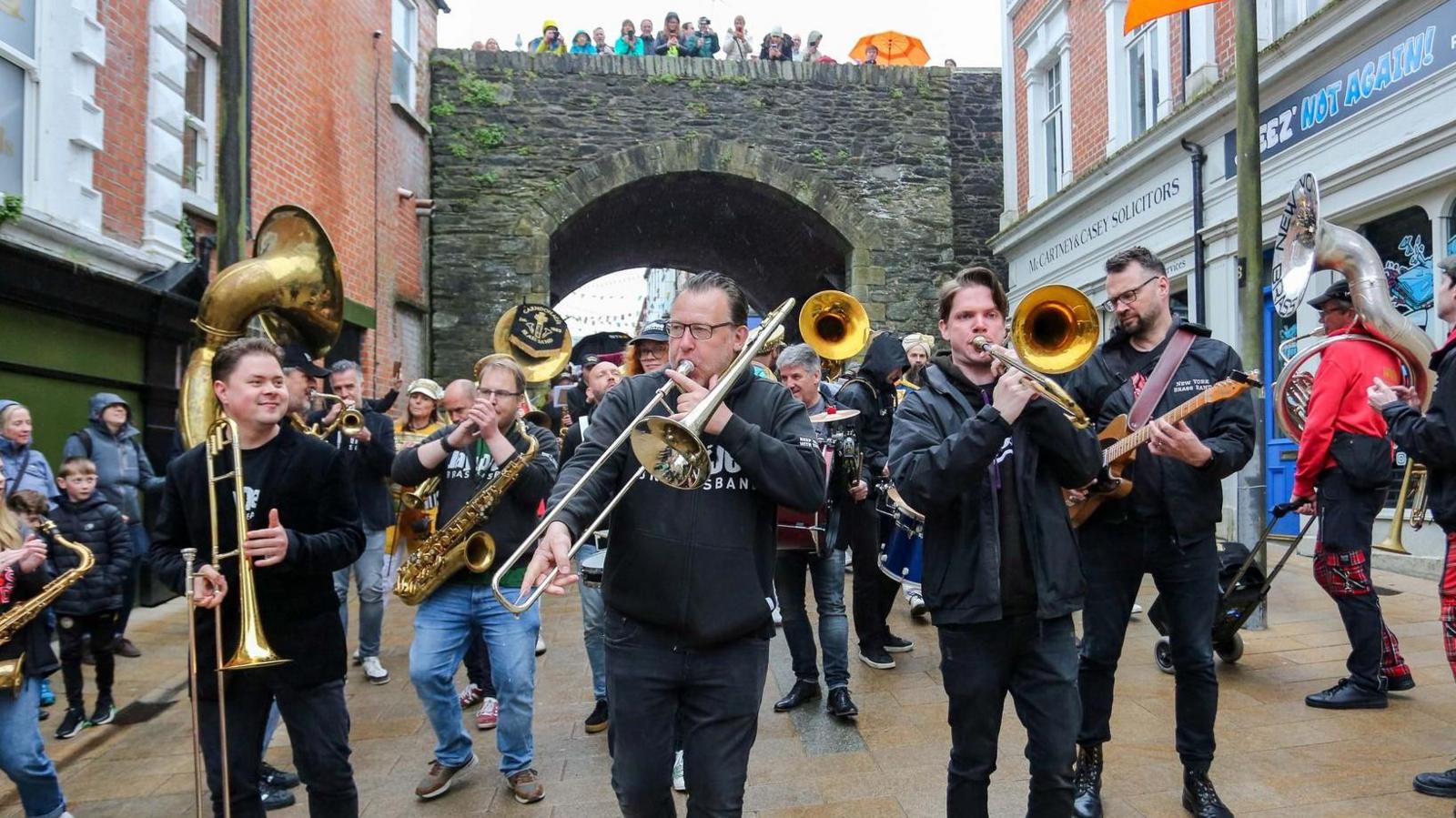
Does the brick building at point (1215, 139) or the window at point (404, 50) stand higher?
the window at point (404, 50)

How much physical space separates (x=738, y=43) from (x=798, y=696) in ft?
47.2

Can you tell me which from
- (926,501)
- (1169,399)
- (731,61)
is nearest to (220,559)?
(926,501)

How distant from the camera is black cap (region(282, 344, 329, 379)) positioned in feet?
17.0

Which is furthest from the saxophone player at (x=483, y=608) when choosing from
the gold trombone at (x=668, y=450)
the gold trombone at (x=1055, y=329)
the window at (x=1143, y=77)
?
the window at (x=1143, y=77)

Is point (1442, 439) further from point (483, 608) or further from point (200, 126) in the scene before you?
point (200, 126)

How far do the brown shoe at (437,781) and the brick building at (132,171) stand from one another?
518 centimetres

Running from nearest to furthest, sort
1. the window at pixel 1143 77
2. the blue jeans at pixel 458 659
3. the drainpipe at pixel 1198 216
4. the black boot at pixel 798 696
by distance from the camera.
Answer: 1. the blue jeans at pixel 458 659
2. the black boot at pixel 798 696
3. the drainpipe at pixel 1198 216
4. the window at pixel 1143 77

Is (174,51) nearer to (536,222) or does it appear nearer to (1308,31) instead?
(536,222)

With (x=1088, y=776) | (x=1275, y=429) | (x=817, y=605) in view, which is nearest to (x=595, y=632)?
(x=817, y=605)

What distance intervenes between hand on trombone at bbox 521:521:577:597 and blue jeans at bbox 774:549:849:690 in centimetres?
262

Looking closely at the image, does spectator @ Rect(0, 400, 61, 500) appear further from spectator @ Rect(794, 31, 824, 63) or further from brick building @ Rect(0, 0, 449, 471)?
spectator @ Rect(794, 31, 824, 63)

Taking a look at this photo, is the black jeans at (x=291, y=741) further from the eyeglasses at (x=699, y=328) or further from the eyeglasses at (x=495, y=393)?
the eyeglasses at (x=699, y=328)

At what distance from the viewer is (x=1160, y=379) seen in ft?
11.9

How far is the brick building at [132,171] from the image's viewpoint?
724 cm
